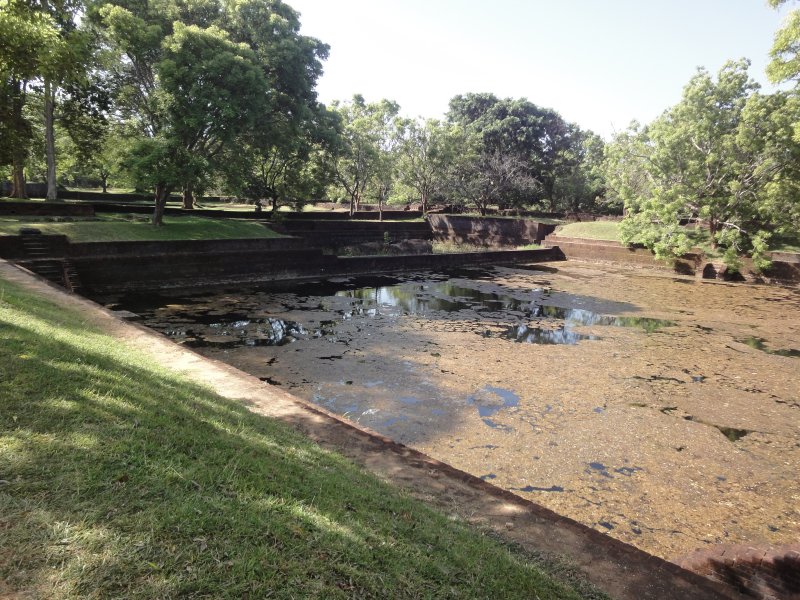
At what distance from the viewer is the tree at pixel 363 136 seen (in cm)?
2973

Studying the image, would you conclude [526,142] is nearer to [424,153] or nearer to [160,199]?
[424,153]

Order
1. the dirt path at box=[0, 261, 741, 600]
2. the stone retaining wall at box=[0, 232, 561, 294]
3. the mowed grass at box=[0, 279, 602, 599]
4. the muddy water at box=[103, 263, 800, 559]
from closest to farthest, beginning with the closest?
1. the mowed grass at box=[0, 279, 602, 599]
2. the dirt path at box=[0, 261, 741, 600]
3. the muddy water at box=[103, 263, 800, 559]
4. the stone retaining wall at box=[0, 232, 561, 294]

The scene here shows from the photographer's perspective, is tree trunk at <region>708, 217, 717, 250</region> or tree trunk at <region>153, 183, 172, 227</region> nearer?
tree trunk at <region>153, 183, 172, 227</region>

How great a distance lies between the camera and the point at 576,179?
4094 centimetres

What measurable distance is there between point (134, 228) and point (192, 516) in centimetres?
1764

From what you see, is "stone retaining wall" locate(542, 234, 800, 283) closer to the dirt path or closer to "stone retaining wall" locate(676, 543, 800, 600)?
"stone retaining wall" locate(676, 543, 800, 600)

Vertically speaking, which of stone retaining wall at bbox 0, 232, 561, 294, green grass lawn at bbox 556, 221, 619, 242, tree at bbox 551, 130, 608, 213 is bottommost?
stone retaining wall at bbox 0, 232, 561, 294

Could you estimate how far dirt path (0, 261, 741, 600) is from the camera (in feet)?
9.83

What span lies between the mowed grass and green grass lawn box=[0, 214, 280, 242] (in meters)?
13.5

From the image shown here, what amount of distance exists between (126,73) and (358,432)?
835 inches

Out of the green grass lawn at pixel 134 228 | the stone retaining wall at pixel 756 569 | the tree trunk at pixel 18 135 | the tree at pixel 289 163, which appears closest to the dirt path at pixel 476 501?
→ the stone retaining wall at pixel 756 569

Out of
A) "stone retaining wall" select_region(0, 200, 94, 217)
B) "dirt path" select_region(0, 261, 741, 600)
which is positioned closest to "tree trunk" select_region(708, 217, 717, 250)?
"dirt path" select_region(0, 261, 741, 600)

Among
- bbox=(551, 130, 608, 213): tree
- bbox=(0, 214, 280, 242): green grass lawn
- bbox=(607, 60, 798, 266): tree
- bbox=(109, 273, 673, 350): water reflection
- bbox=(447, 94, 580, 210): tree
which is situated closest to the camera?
bbox=(109, 273, 673, 350): water reflection

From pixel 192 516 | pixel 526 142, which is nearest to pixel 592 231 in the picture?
pixel 526 142
